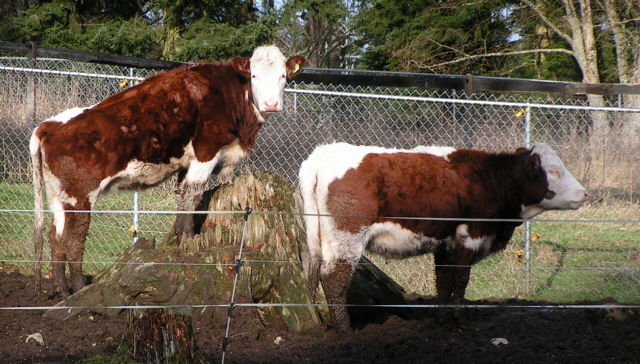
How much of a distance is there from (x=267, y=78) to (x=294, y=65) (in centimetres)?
60

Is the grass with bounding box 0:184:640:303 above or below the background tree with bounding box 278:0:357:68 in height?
below

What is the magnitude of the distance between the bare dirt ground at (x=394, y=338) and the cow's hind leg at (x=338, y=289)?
14 centimetres

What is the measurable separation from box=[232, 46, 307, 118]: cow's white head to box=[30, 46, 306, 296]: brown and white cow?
11 mm

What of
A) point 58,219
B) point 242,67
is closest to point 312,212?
point 242,67

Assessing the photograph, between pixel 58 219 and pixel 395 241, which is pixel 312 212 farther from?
pixel 58 219

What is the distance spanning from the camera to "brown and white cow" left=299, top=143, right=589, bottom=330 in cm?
561

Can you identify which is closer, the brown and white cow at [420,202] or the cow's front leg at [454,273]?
the brown and white cow at [420,202]

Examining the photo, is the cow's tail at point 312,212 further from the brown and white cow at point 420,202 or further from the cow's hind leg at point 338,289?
the cow's hind leg at point 338,289

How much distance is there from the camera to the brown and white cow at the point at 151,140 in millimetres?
6328

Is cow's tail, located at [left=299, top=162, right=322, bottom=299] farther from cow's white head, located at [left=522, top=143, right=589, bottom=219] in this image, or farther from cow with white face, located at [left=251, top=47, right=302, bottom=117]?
cow's white head, located at [left=522, top=143, right=589, bottom=219]

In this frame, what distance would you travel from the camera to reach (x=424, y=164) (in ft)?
19.4

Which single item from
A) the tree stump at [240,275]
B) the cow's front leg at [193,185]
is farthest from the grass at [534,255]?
the tree stump at [240,275]

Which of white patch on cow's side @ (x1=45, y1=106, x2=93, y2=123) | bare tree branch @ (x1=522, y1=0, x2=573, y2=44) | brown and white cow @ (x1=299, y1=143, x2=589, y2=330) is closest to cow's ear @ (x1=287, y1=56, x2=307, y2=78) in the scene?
brown and white cow @ (x1=299, y1=143, x2=589, y2=330)

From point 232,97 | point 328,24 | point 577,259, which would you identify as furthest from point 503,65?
point 232,97
